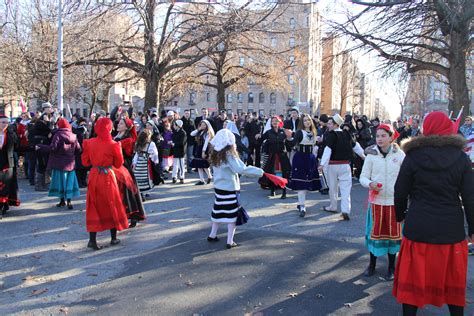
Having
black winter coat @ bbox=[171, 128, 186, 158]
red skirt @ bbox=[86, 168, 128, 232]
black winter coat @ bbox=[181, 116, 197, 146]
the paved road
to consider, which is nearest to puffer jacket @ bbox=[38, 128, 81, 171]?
the paved road

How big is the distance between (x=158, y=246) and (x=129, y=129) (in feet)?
8.27

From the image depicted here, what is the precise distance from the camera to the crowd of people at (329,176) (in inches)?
153

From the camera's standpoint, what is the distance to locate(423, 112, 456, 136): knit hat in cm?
396

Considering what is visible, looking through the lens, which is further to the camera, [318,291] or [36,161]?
[36,161]

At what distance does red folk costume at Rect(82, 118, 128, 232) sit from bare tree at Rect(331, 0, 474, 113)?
11799mm

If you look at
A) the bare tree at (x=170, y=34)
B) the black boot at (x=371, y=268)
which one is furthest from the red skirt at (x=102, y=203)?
the bare tree at (x=170, y=34)

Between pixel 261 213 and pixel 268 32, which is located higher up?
pixel 268 32

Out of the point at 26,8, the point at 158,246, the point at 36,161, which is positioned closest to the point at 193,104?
the point at 26,8

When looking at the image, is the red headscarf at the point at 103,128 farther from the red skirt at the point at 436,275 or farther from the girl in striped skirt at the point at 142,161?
the red skirt at the point at 436,275

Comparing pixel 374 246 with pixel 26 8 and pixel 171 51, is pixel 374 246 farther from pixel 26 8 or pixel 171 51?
pixel 26 8

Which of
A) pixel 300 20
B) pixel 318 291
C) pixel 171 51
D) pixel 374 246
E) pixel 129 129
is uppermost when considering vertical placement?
pixel 300 20

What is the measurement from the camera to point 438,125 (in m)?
3.97

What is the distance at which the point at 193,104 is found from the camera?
84625mm

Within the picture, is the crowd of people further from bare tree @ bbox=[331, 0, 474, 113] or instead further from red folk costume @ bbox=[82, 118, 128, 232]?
bare tree @ bbox=[331, 0, 474, 113]
